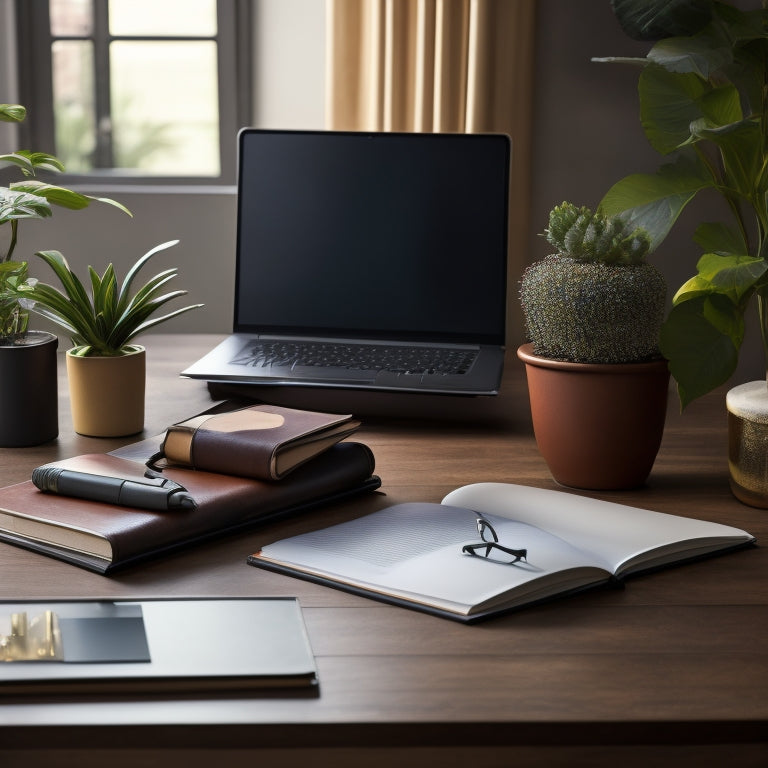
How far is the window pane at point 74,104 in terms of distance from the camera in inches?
78.9

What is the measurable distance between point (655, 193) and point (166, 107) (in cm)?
132

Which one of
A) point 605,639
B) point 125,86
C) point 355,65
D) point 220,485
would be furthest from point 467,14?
point 605,639

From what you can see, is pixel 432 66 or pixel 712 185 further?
pixel 432 66

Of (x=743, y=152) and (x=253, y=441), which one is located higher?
(x=743, y=152)

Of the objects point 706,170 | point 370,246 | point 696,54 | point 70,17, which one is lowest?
point 370,246

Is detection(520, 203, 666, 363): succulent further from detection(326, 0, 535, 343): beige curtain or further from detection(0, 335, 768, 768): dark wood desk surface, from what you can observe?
detection(326, 0, 535, 343): beige curtain

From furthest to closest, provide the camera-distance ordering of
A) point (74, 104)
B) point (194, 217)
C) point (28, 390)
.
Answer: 1. point (74, 104)
2. point (194, 217)
3. point (28, 390)

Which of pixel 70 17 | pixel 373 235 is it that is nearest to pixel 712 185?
pixel 373 235

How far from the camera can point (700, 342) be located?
0.91m

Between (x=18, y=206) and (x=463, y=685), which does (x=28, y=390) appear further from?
(x=463, y=685)

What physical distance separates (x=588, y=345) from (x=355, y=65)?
102 centimetres

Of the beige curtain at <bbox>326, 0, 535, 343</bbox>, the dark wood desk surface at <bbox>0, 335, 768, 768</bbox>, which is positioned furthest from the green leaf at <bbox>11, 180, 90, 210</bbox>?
the beige curtain at <bbox>326, 0, 535, 343</bbox>

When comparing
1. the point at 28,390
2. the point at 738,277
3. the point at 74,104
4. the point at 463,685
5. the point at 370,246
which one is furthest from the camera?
the point at 74,104

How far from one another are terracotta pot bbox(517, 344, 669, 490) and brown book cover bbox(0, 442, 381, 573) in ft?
0.60
